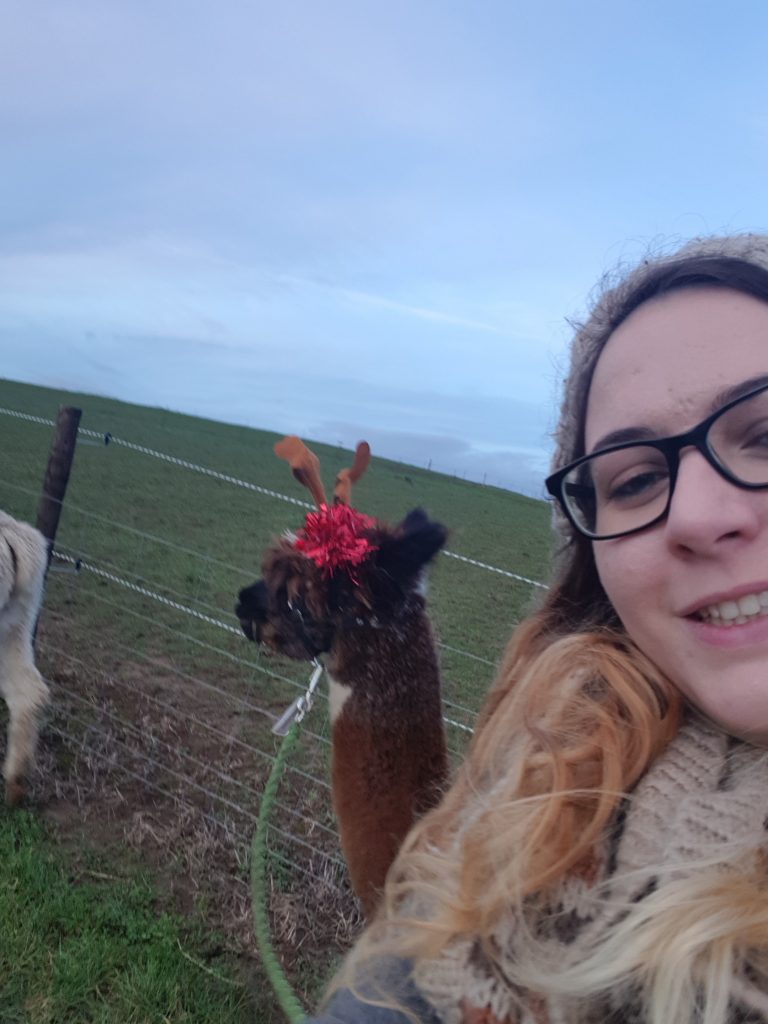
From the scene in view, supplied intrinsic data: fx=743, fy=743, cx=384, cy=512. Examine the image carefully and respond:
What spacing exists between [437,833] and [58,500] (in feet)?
12.4

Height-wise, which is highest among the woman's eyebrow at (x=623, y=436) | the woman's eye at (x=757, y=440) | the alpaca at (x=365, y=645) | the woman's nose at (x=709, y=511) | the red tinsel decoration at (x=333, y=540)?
the woman's eye at (x=757, y=440)

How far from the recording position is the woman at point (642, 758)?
36.4 inches

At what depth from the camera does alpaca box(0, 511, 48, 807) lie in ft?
12.9

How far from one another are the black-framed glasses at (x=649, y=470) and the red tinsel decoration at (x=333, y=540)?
3.08 feet

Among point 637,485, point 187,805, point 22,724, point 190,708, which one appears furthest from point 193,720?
point 637,485

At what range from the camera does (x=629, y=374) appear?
3.90 feet

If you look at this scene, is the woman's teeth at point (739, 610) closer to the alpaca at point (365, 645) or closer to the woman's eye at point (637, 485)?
the woman's eye at point (637, 485)

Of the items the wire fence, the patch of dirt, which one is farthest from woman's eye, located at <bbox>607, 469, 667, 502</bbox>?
the patch of dirt

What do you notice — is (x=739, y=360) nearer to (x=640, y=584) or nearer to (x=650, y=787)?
(x=640, y=584)

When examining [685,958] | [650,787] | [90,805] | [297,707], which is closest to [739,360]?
[650,787]

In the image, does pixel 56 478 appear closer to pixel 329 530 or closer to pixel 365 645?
pixel 329 530

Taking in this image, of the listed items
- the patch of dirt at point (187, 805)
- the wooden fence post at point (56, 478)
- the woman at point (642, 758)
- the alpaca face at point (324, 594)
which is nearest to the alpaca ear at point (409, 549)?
the alpaca face at point (324, 594)

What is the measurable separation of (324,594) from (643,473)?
4.10ft

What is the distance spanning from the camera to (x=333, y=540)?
86.9 inches
